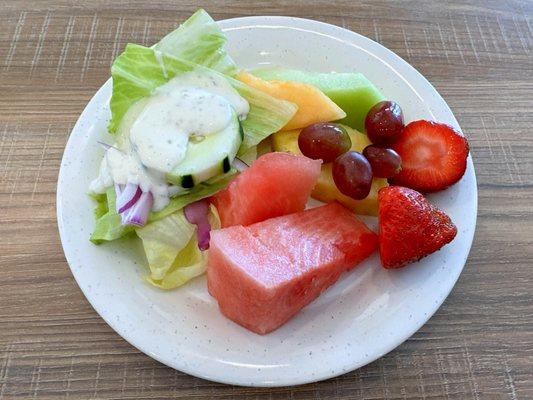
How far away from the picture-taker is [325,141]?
1522 millimetres

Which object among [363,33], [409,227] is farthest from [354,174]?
[363,33]

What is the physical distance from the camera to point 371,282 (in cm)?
148

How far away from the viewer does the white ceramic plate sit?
1279 millimetres

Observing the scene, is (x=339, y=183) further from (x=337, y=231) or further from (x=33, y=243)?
(x=33, y=243)

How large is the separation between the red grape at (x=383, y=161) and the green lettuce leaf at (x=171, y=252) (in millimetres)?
550

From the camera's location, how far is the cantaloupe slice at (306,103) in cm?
161

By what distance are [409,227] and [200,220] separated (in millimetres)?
586

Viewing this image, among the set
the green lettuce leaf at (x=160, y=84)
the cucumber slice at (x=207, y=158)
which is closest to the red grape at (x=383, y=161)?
the green lettuce leaf at (x=160, y=84)

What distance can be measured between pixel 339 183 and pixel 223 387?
0.64 metres

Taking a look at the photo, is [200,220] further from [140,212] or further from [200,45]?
[200,45]

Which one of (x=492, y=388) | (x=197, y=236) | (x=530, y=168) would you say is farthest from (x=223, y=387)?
(x=530, y=168)

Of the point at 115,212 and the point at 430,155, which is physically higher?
the point at 430,155

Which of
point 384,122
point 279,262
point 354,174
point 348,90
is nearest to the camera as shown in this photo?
point 279,262

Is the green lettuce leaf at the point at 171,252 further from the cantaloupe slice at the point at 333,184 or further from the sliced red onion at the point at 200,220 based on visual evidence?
the cantaloupe slice at the point at 333,184
